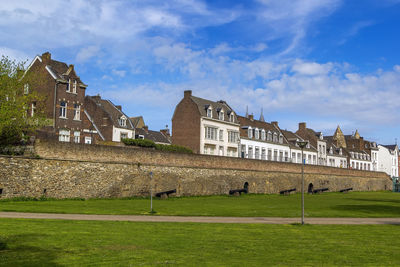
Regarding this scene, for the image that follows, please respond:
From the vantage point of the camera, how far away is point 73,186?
33.2 m

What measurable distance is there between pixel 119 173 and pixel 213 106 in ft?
106

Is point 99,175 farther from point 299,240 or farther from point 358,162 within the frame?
point 358,162

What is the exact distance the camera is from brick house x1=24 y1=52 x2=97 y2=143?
45281 millimetres

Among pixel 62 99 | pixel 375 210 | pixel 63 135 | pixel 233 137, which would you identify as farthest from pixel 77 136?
pixel 375 210

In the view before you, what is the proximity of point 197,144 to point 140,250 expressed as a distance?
51184 millimetres

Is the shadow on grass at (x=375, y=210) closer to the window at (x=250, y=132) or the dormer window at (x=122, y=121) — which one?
the dormer window at (x=122, y=121)

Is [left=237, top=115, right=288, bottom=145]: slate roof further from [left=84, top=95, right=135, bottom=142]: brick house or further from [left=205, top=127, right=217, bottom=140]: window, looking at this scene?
[left=84, top=95, right=135, bottom=142]: brick house

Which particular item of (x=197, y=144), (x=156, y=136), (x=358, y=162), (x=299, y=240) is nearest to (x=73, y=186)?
(x=299, y=240)

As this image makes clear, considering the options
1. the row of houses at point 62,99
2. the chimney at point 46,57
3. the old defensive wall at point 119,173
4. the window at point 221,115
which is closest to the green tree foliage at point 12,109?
the old defensive wall at point 119,173

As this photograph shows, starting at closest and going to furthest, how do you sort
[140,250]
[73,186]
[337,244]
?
[140,250] → [337,244] → [73,186]

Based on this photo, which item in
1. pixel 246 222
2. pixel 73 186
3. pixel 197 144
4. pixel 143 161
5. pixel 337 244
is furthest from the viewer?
pixel 197 144

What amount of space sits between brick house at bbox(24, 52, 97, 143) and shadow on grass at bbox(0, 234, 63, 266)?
1300 inches

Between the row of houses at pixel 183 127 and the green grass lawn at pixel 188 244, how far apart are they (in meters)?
22.9

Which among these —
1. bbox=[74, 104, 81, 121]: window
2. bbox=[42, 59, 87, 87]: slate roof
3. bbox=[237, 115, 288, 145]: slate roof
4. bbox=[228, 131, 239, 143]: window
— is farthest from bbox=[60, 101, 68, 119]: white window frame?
bbox=[237, 115, 288, 145]: slate roof
